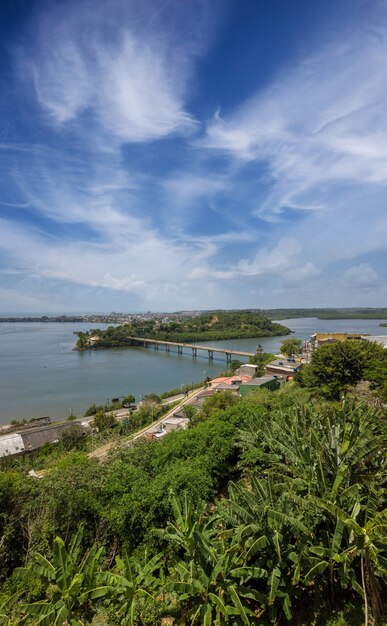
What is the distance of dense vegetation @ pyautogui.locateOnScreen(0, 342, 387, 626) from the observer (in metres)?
4.04

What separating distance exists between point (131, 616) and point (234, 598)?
1275 mm

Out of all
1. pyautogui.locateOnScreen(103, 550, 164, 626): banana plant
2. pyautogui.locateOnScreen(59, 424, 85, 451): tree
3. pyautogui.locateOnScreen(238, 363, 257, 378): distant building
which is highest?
pyautogui.locateOnScreen(103, 550, 164, 626): banana plant

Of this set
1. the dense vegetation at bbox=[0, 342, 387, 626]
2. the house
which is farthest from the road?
the dense vegetation at bbox=[0, 342, 387, 626]

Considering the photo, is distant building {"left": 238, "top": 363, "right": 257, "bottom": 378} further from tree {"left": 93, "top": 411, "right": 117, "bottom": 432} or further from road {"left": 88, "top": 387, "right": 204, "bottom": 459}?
tree {"left": 93, "top": 411, "right": 117, "bottom": 432}

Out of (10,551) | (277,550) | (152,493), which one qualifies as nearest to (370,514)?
(277,550)

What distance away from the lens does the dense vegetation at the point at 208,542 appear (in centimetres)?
404

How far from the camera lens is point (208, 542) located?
447cm

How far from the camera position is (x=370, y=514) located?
4848 millimetres

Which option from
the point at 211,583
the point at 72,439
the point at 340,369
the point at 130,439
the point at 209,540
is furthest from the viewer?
the point at 72,439

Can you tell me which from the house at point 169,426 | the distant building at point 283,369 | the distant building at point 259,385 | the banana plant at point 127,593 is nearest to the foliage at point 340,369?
the distant building at point 259,385

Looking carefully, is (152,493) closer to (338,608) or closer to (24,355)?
(338,608)

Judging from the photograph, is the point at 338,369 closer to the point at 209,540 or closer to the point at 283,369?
the point at 283,369

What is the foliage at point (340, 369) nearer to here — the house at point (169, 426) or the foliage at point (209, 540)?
the house at point (169, 426)

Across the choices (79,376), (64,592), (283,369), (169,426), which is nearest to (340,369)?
(169,426)
